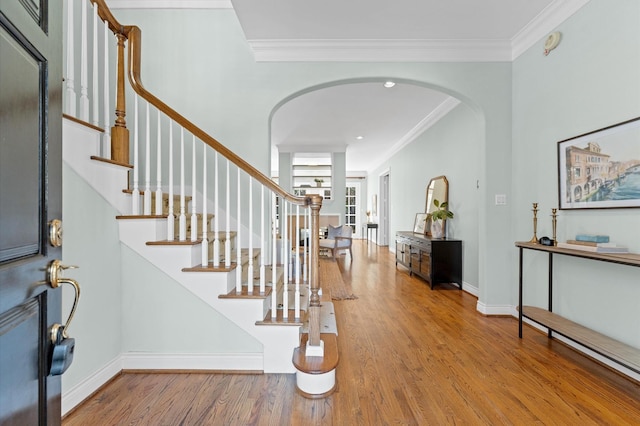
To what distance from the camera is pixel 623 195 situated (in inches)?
76.8

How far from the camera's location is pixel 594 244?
79.6 inches

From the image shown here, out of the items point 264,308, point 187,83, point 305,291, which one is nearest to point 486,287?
point 305,291

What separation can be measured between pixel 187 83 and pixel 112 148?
3.87ft

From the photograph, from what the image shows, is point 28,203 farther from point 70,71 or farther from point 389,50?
point 389,50

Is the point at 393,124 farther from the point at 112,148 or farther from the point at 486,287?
the point at 112,148

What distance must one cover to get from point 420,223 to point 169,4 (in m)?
4.67

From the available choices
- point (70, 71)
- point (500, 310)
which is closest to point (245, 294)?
point (70, 71)

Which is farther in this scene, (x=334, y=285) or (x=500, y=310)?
(x=334, y=285)

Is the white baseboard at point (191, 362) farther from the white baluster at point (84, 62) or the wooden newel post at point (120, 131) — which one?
the white baluster at point (84, 62)

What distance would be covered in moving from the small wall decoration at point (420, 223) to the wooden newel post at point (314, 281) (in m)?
3.61

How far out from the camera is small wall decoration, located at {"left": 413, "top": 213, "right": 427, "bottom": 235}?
5102 millimetres

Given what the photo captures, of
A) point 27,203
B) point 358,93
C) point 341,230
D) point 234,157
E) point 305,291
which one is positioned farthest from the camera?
point 341,230

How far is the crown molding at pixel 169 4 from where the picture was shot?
112 inches

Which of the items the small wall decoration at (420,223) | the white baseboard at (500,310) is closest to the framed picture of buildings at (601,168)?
the white baseboard at (500,310)
